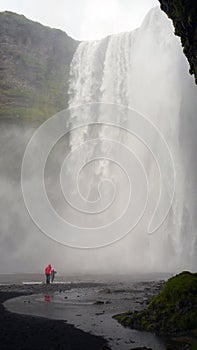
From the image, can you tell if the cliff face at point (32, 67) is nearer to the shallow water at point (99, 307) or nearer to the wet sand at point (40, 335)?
the shallow water at point (99, 307)

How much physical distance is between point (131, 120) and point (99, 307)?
3860 cm

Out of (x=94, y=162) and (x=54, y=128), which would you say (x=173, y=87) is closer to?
(x=94, y=162)

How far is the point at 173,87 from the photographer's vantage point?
4616cm

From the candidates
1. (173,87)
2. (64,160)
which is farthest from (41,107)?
(173,87)

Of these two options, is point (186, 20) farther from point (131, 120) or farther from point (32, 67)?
point (32, 67)

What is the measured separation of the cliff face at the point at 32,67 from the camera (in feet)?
189

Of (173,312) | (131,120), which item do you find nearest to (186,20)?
(173,312)

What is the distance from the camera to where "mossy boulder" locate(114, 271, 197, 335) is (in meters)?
11.2

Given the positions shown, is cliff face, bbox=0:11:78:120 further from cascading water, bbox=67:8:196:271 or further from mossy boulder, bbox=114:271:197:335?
mossy boulder, bbox=114:271:197:335

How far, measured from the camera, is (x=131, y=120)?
51906 millimetres

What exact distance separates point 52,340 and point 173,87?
4024 centimetres

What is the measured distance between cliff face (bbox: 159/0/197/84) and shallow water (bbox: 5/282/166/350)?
8.78 meters

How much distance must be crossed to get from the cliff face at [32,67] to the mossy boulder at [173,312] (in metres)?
46.2

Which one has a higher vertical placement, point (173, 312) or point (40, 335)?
point (173, 312)
